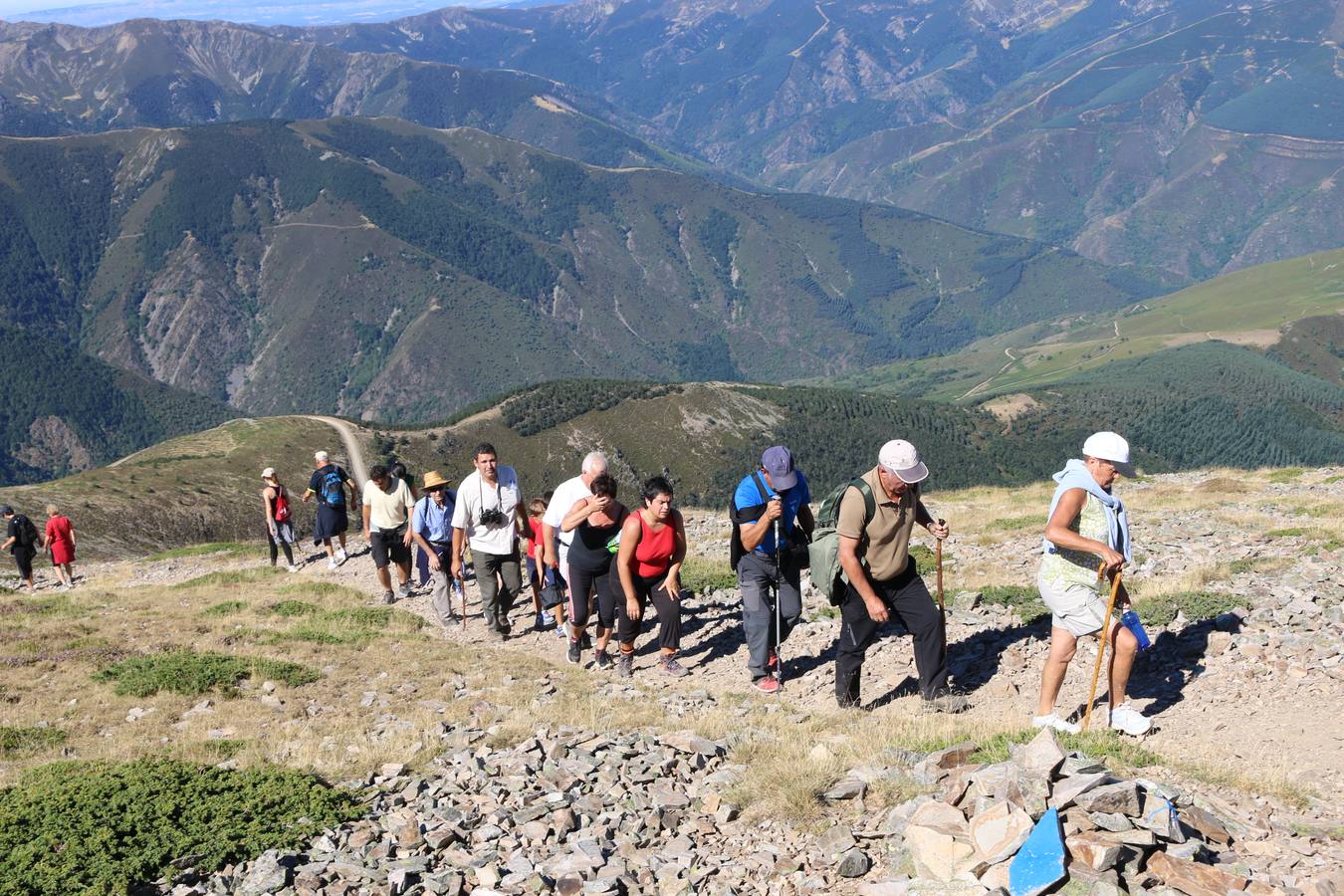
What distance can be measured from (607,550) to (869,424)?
182 m

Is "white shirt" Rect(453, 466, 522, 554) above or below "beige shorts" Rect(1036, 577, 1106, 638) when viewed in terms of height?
above

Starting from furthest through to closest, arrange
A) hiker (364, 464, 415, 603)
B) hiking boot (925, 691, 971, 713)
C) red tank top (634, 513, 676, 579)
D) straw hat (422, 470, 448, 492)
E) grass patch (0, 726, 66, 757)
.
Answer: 1. hiker (364, 464, 415, 603)
2. straw hat (422, 470, 448, 492)
3. red tank top (634, 513, 676, 579)
4. hiking boot (925, 691, 971, 713)
5. grass patch (0, 726, 66, 757)

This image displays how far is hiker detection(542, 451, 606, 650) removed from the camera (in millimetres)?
14297

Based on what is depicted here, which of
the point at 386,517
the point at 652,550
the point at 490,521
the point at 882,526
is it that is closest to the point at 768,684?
the point at 652,550

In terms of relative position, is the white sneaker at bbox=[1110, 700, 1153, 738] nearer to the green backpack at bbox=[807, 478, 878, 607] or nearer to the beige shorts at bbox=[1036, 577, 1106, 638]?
the beige shorts at bbox=[1036, 577, 1106, 638]

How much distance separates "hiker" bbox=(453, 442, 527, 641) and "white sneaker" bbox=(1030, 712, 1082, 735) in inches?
346

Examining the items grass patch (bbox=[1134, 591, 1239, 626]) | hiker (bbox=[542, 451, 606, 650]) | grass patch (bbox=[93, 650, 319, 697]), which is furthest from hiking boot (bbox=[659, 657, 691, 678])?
grass patch (bbox=[1134, 591, 1239, 626])

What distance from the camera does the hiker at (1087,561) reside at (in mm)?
9766

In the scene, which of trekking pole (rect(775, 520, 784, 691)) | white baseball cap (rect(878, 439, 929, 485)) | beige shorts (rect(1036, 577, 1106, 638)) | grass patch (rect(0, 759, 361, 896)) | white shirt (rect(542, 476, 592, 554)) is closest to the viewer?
grass patch (rect(0, 759, 361, 896))

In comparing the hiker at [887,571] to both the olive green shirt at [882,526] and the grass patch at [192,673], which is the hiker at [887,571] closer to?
the olive green shirt at [882,526]

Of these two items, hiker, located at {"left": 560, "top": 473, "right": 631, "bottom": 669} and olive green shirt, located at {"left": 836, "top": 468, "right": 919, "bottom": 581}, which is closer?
olive green shirt, located at {"left": 836, "top": 468, "right": 919, "bottom": 581}

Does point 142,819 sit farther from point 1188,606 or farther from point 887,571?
point 1188,606

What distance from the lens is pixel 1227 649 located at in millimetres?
12703

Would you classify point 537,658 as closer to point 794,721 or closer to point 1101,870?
point 794,721
